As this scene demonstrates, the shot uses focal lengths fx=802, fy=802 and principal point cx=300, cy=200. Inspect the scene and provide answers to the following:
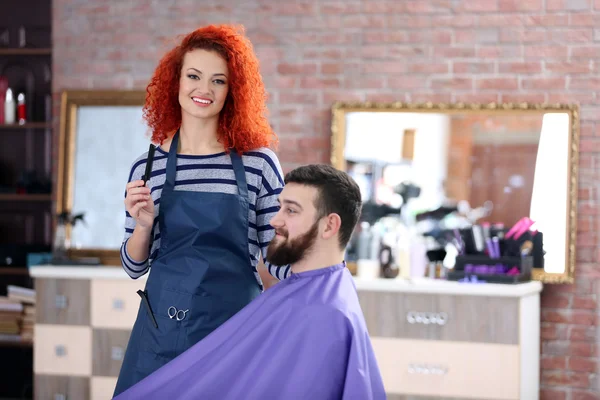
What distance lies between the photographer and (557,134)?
11.6 ft

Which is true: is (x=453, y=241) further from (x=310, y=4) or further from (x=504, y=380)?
(x=310, y=4)

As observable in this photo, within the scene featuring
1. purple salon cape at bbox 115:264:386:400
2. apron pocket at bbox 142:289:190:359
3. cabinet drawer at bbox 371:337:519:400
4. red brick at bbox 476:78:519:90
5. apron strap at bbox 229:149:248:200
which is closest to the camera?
purple salon cape at bbox 115:264:386:400

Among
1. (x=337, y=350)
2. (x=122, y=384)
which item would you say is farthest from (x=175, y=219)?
(x=337, y=350)

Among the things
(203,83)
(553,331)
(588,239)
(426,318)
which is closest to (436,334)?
(426,318)

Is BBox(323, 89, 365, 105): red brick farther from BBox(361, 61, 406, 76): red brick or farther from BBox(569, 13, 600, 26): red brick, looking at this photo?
BBox(569, 13, 600, 26): red brick

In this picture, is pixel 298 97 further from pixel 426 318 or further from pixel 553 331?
pixel 553 331

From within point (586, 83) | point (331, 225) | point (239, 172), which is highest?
point (586, 83)

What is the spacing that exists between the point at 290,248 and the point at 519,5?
2495 mm

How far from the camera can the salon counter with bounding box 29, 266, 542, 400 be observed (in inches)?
127

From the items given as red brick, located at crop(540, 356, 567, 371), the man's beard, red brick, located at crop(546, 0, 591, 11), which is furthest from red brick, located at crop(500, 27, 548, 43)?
the man's beard

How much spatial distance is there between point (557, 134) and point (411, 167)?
2.15ft

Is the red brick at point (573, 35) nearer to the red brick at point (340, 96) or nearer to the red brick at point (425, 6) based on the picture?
the red brick at point (425, 6)

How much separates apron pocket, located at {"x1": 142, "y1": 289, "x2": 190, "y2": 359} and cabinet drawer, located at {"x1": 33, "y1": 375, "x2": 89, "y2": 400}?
6.67ft

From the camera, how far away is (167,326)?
5.56 feet
